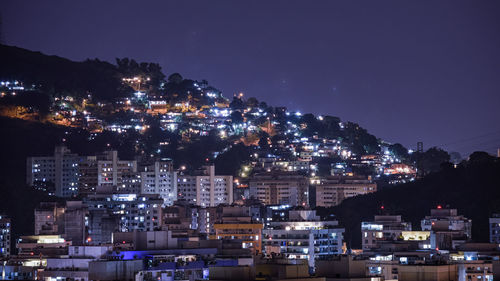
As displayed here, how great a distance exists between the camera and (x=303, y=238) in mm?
69938

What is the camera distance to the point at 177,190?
115 meters

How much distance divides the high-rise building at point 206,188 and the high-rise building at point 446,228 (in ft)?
108

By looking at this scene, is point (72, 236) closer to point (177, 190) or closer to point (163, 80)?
point (177, 190)

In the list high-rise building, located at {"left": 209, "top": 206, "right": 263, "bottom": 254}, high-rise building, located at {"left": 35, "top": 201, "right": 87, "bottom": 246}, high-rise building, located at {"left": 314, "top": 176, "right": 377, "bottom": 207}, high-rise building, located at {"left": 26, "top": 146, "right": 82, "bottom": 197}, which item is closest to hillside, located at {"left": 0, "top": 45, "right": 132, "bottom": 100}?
high-rise building, located at {"left": 26, "top": 146, "right": 82, "bottom": 197}

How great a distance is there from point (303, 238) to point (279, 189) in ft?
169

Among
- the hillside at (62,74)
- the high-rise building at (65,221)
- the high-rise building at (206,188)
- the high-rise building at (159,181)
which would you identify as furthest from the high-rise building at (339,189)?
the high-rise building at (65,221)

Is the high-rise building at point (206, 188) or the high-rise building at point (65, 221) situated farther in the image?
the high-rise building at point (206, 188)

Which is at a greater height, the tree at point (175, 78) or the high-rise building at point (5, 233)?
the tree at point (175, 78)

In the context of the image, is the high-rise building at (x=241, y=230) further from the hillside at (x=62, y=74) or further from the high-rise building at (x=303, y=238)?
the hillside at (x=62, y=74)

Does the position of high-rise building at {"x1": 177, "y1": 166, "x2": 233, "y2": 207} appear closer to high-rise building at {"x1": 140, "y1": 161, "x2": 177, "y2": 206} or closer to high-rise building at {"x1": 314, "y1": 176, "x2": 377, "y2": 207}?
high-rise building at {"x1": 140, "y1": 161, "x2": 177, "y2": 206}

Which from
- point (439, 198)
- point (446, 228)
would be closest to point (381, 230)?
point (446, 228)

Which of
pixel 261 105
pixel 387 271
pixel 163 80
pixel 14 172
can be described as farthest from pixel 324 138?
pixel 387 271

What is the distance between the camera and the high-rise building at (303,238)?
2719 inches

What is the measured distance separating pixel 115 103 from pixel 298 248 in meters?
81.5
